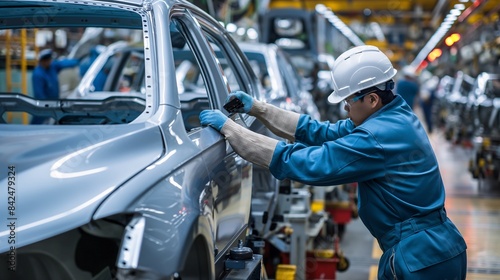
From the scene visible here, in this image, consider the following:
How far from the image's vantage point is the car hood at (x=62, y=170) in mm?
2451

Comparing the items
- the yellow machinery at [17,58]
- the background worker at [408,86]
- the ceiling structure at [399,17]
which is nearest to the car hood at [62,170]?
the yellow machinery at [17,58]

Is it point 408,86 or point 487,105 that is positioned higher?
point 408,86

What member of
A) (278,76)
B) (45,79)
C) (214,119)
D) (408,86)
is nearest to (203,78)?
(214,119)

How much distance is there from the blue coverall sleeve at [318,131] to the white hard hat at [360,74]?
1.44ft

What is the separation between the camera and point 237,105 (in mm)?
3842

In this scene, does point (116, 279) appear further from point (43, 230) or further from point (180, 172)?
point (180, 172)

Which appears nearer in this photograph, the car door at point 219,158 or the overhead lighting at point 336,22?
the car door at point 219,158

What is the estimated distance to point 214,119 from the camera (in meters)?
3.53

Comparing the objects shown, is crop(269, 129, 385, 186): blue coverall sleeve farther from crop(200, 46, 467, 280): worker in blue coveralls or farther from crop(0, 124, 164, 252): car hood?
crop(0, 124, 164, 252): car hood

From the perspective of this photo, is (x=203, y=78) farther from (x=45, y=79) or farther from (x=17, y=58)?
(x=17, y=58)

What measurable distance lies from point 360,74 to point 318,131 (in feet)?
1.98

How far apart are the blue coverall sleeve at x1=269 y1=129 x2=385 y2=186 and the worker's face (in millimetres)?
202

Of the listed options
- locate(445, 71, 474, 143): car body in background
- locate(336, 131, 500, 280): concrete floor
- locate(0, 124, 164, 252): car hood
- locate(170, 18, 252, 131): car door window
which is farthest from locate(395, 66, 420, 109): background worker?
locate(0, 124, 164, 252): car hood

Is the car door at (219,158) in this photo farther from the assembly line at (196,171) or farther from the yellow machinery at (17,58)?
the yellow machinery at (17,58)
